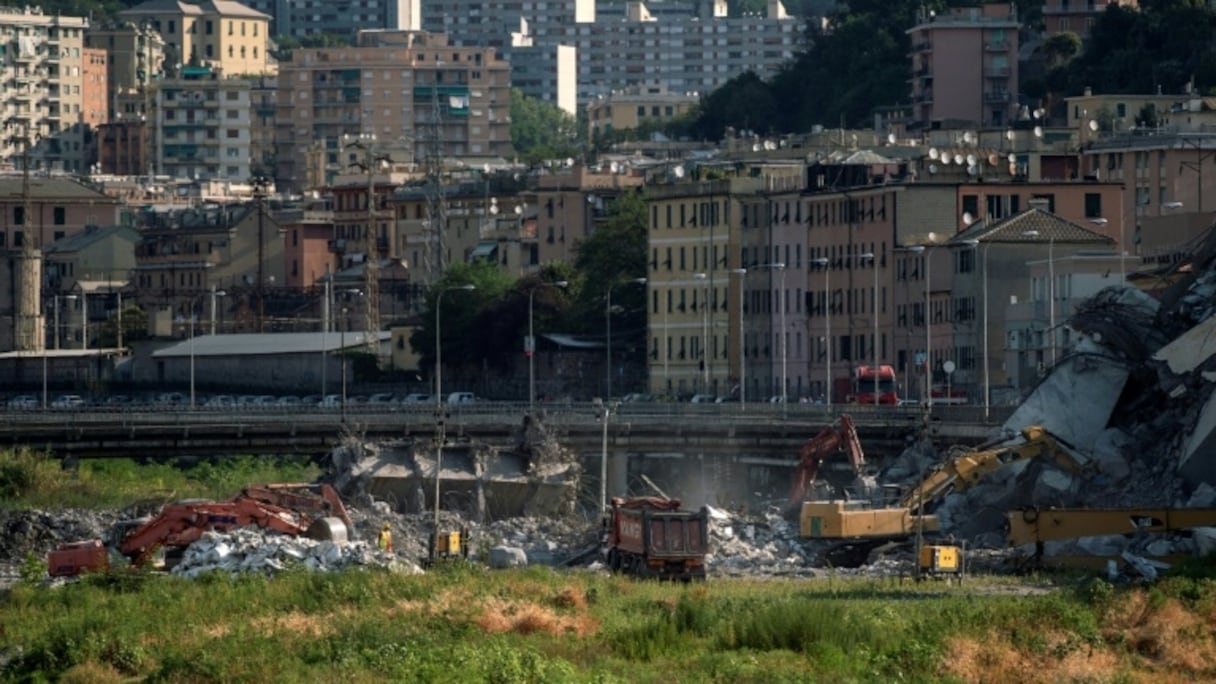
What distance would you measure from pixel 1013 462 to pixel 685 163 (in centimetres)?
8898

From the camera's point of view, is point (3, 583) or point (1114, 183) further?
point (1114, 183)

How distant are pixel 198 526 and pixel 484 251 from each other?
99.9 m

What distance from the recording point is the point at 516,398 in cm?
15262

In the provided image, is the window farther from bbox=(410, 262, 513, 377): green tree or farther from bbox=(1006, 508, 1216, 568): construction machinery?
bbox=(1006, 508, 1216, 568): construction machinery

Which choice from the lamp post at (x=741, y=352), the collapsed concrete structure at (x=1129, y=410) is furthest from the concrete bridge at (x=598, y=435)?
the lamp post at (x=741, y=352)

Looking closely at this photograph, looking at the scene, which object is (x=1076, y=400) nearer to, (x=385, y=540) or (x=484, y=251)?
(x=385, y=540)

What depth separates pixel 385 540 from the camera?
90.1m

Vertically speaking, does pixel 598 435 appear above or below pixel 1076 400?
below

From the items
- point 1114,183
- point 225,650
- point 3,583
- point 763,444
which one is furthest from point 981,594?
point 1114,183

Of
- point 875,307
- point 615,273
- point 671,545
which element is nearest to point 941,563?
point 671,545

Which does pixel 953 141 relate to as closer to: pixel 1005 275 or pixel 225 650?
pixel 1005 275

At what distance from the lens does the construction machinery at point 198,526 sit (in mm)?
84312

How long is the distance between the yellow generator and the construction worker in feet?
44.2

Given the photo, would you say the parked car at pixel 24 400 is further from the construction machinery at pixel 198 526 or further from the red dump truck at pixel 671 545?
the red dump truck at pixel 671 545
